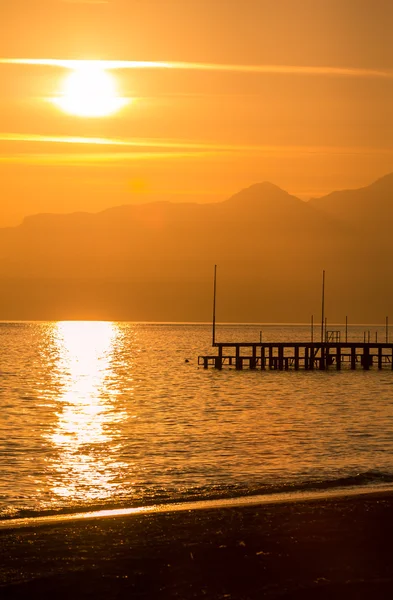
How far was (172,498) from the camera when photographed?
19953mm

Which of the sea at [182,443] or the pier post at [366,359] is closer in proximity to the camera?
the sea at [182,443]

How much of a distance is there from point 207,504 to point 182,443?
41.9ft

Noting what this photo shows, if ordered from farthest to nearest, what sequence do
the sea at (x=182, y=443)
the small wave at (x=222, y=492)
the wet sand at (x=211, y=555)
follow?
the sea at (x=182, y=443) < the small wave at (x=222, y=492) < the wet sand at (x=211, y=555)

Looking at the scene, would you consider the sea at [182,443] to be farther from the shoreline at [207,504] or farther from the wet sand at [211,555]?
the wet sand at [211,555]

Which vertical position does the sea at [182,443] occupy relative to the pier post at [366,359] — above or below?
below

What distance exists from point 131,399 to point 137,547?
141 ft

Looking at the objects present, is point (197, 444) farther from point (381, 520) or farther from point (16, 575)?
point (16, 575)

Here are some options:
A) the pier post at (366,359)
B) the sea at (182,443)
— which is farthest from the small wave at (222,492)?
the pier post at (366,359)

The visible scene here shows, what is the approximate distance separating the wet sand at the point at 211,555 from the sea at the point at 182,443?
11.4 ft

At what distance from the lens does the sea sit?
20859mm

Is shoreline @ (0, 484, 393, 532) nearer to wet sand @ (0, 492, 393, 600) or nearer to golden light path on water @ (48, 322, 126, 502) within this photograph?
wet sand @ (0, 492, 393, 600)

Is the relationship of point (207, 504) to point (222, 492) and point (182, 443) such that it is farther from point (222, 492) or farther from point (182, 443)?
point (182, 443)

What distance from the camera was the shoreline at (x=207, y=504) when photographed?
656 inches

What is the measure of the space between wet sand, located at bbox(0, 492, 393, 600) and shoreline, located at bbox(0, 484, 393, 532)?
77cm
